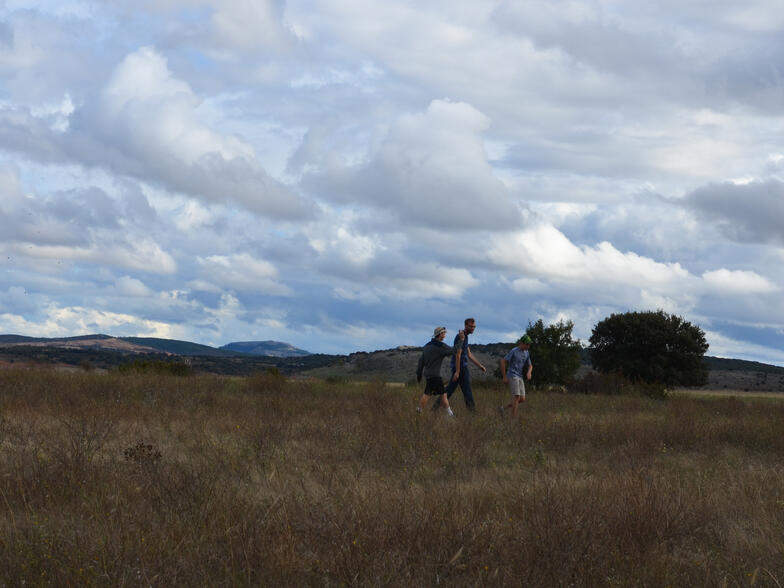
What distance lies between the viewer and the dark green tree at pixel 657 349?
47969mm

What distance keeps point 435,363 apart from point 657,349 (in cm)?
3883

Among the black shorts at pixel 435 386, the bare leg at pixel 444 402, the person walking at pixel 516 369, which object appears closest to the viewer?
the bare leg at pixel 444 402

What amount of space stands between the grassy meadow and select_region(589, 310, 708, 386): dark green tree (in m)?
37.4

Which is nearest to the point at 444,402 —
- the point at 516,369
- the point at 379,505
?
the point at 516,369

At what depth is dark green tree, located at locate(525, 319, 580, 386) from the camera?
108 feet

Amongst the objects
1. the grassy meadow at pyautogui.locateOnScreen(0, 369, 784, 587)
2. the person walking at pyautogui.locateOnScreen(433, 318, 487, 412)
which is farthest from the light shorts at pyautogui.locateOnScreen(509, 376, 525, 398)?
the grassy meadow at pyautogui.locateOnScreen(0, 369, 784, 587)

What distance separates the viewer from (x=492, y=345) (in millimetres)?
98000

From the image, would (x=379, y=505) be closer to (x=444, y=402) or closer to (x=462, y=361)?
(x=462, y=361)

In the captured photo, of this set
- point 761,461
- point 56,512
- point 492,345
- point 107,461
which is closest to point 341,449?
point 107,461

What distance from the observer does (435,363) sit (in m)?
14.0

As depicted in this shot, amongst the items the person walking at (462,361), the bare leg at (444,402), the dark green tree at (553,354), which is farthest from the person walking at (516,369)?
the dark green tree at (553,354)

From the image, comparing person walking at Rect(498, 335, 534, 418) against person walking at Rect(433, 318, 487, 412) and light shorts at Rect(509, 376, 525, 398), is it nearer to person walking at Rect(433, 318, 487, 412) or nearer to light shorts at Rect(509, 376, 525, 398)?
light shorts at Rect(509, 376, 525, 398)

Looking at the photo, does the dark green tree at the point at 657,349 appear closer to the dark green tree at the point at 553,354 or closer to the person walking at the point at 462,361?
the dark green tree at the point at 553,354

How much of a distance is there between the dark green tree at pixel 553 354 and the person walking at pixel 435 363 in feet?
63.5
